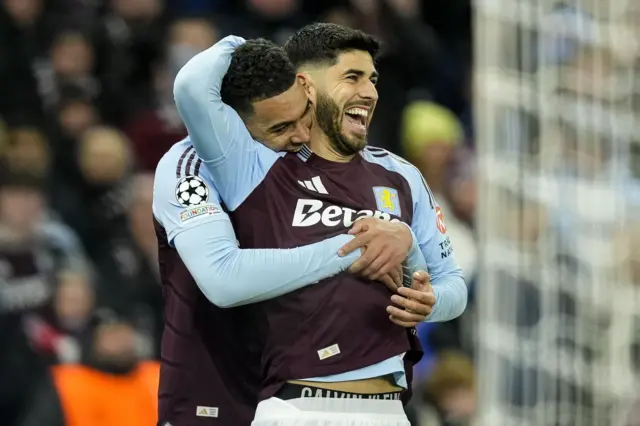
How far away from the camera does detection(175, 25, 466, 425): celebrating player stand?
3.99m

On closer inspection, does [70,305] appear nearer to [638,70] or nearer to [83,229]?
[83,229]

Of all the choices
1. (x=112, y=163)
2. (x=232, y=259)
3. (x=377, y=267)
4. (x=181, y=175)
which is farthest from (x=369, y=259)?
(x=112, y=163)

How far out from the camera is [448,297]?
4188 mm

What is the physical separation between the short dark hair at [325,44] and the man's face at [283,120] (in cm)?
12

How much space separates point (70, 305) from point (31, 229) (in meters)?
0.61

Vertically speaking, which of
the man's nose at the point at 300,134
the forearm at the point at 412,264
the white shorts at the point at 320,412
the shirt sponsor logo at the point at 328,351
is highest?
the man's nose at the point at 300,134

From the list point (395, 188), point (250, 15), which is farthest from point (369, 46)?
point (250, 15)

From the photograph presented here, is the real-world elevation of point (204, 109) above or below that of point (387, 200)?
above

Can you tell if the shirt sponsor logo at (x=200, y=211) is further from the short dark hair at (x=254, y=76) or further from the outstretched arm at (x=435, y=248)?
the outstretched arm at (x=435, y=248)

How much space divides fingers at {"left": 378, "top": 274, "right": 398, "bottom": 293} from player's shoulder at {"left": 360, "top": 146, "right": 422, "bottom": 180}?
A: 39 cm

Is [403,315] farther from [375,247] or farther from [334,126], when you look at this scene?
[334,126]

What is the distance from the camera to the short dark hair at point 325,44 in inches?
166

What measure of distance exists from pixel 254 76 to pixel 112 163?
4.45 m

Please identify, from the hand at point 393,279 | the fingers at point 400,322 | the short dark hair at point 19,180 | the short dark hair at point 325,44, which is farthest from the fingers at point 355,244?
the short dark hair at point 19,180
